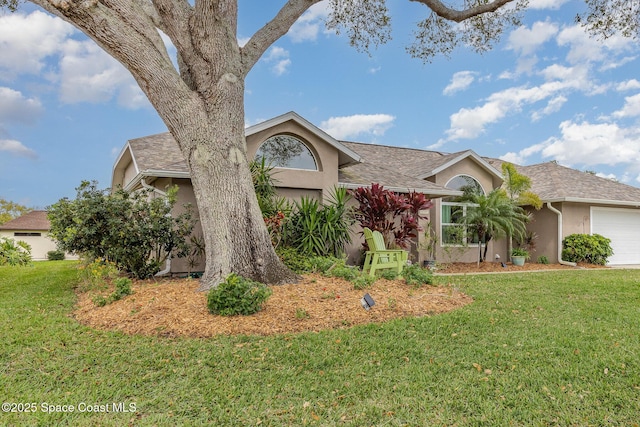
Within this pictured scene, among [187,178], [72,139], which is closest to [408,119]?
[187,178]

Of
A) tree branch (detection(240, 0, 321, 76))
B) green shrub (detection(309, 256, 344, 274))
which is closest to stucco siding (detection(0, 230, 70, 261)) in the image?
green shrub (detection(309, 256, 344, 274))

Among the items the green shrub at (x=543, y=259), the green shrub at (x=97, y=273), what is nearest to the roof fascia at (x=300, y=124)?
the green shrub at (x=97, y=273)

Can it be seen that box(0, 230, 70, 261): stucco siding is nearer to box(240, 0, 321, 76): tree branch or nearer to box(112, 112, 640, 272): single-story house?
box(112, 112, 640, 272): single-story house

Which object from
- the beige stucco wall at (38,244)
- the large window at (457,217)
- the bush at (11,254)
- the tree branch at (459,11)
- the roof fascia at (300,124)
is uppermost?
the tree branch at (459,11)

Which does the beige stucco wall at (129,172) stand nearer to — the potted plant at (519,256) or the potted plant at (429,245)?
the potted plant at (429,245)

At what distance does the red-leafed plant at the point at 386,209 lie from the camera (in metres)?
9.70

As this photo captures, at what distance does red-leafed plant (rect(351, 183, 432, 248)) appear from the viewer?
9.70m

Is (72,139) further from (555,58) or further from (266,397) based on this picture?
(555,58)

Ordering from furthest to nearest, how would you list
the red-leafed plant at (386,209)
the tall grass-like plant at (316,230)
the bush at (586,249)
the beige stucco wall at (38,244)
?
1. the beige stucco wall at (38,244)
2. the bush at (586,249)
3. the red-leafed plant at (386,209)
4. the tall grass-like plant at (316,230)

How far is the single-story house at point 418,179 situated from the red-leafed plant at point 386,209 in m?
1.02

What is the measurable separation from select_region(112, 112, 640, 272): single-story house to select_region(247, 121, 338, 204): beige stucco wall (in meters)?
0.03

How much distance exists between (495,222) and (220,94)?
32.5 ft

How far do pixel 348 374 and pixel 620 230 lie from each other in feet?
56.7

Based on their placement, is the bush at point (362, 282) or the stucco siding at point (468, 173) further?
the stucco siding at point (468, 173)
